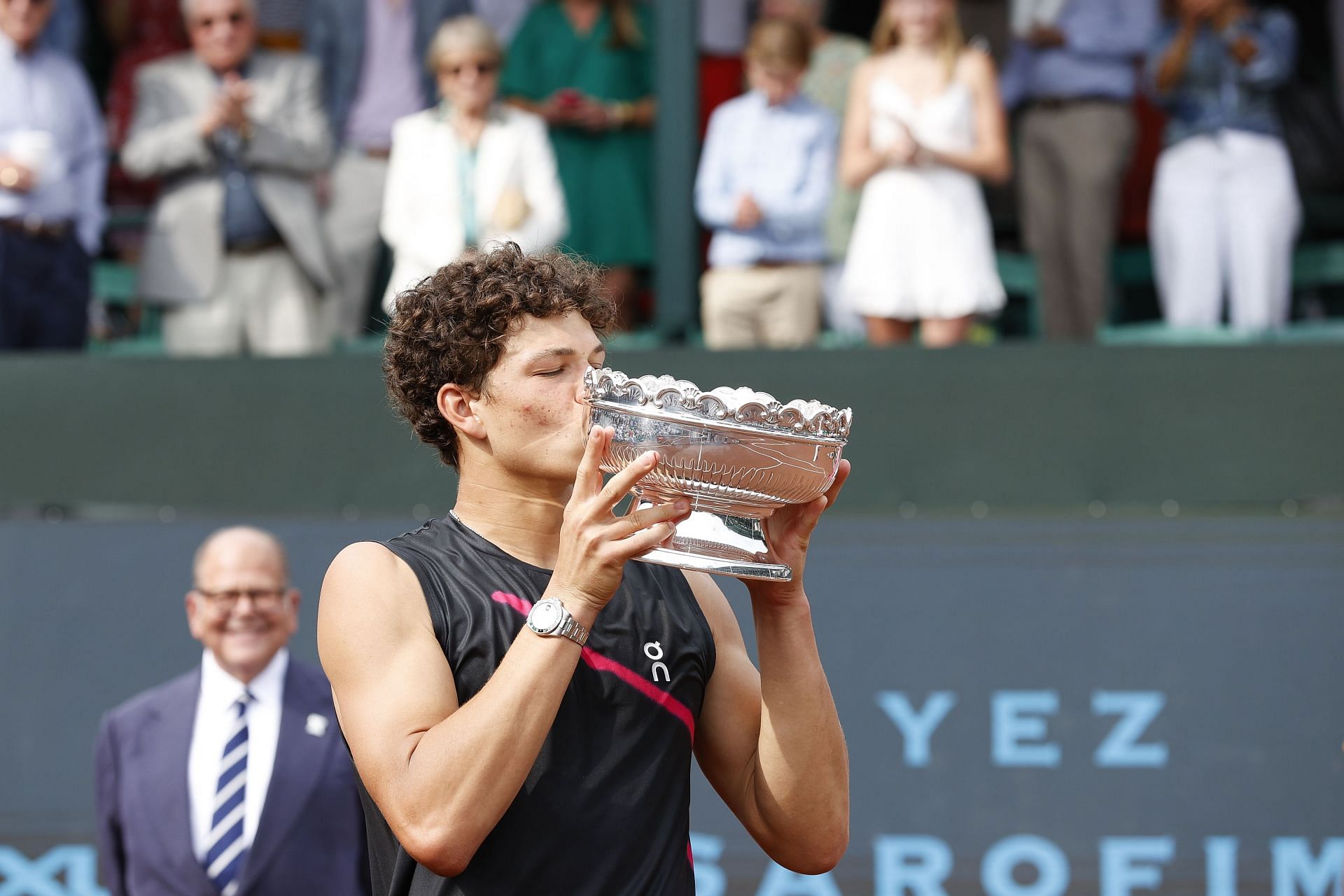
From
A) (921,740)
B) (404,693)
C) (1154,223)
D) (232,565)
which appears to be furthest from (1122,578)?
(404,693)

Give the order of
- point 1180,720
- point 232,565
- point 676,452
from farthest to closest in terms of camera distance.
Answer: point 1180,720 → point 232,565 → point 676,452

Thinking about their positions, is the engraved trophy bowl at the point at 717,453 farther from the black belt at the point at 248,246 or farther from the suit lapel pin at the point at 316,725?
the black belt at the point at 248,246

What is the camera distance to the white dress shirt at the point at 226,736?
374cm

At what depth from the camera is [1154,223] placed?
544 cm

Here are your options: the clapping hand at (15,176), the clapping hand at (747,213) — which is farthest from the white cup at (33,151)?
the clapping hand at (747,213)

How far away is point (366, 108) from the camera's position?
585 cm

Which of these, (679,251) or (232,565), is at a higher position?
(679,251)

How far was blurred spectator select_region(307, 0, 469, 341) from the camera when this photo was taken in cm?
582

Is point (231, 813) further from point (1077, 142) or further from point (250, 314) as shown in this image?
point (1077, 142)

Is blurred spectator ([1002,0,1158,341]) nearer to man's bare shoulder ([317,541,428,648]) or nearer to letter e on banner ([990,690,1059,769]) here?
letter e on banner ([990,690,1059,769])

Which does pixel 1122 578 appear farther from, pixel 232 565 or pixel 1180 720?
pixel 232 565

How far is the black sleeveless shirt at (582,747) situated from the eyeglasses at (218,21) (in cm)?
385

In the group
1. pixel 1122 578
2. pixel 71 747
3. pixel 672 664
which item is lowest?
pixel 71 747

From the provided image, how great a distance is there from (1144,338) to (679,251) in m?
1.51
